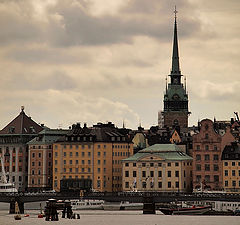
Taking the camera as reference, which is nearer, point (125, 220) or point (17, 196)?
point (125, 220)

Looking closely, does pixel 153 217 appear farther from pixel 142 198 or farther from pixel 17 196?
pixel 17 196

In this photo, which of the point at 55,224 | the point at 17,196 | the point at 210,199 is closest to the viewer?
the point at 55,224

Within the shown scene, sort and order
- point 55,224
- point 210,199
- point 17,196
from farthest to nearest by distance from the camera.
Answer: point 17,196
point 210,199
point 55,224

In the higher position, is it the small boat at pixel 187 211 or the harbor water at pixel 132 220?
the small boat at pixel 187 211

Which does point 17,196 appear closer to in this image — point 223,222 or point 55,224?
point 55,224

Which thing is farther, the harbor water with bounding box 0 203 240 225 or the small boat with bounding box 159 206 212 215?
the small boat with bounding box 159 206 212 215

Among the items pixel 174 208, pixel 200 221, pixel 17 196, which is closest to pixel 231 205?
pixel 174 208

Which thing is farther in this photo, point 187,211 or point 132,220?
point 187,211

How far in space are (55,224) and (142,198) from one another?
23672 mm

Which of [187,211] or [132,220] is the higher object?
[187,211]

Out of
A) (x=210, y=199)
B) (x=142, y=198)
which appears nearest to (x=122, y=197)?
(x=142, y=198)

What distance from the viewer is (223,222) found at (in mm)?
170500

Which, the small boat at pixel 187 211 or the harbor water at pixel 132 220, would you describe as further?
the small boat at pixel 187 211

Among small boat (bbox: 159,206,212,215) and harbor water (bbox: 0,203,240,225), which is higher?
small boat (bbox: 159,206,212,215)
